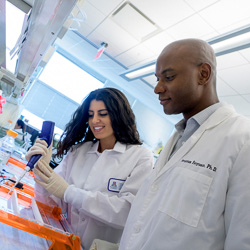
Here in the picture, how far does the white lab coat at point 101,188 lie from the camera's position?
1.04 metres

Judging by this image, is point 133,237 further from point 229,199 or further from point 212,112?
point 212,112

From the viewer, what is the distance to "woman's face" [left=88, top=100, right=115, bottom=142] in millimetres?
1403

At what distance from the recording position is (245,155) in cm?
65

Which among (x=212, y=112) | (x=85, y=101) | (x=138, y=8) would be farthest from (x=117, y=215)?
(x=138, y=8)

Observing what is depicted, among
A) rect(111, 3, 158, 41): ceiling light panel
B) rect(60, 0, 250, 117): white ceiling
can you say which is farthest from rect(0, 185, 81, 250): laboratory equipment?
rect(111, 3, 158, 41): ceiling light panel

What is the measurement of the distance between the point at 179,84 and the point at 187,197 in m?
0.46

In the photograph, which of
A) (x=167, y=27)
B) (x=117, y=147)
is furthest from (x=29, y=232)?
(x=167, y=27)

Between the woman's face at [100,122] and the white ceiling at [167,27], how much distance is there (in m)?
2.13

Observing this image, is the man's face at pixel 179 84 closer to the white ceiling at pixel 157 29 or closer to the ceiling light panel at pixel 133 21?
the white ceiling at pixel 157 29

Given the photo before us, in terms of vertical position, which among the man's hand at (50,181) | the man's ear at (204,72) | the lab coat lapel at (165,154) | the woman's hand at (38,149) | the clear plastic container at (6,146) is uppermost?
the man's ear at (204,72)

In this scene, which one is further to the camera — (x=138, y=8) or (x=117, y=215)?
(x=138, y=8)

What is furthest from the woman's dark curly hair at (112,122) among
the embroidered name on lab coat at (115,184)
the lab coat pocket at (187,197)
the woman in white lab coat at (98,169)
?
the lab coat pocket at (187,197)

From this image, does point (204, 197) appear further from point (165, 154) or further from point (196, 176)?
point (165, 154)

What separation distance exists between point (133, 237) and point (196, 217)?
261mm
